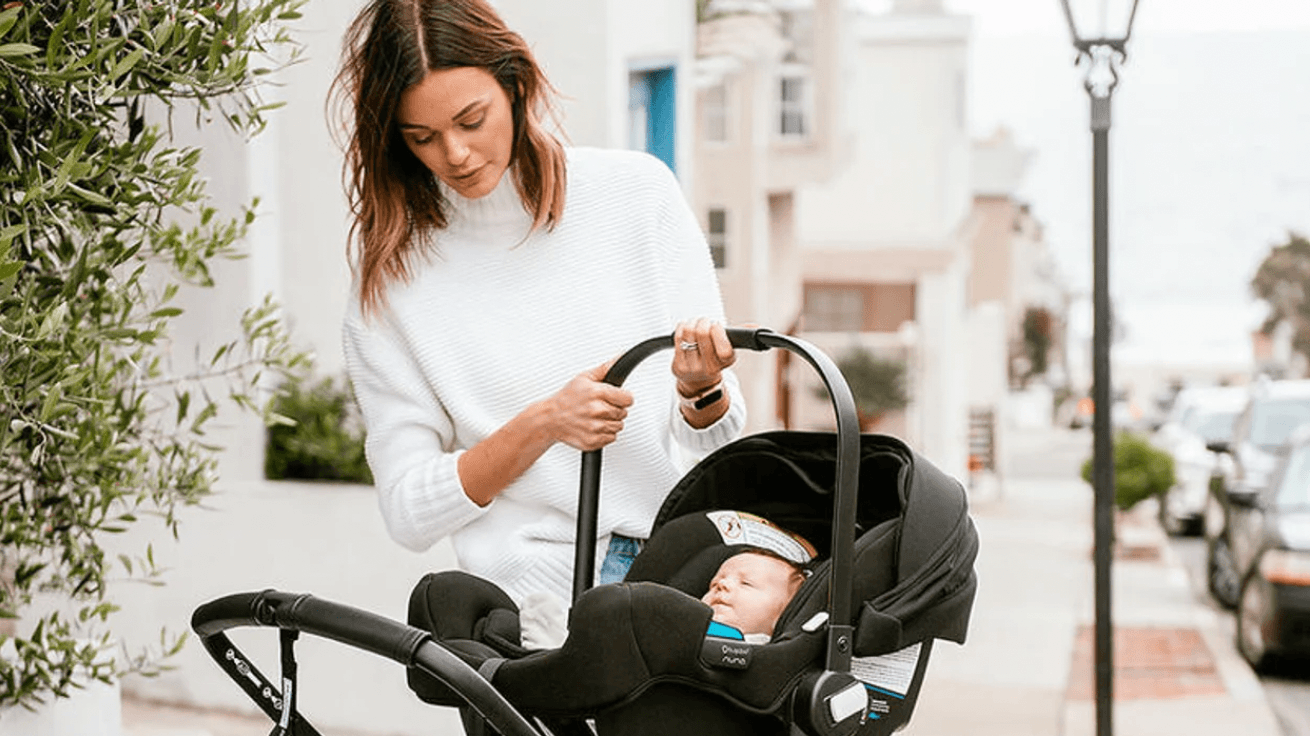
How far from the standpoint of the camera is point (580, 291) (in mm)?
2379

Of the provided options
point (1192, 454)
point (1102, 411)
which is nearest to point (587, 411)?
point (1102, 411)

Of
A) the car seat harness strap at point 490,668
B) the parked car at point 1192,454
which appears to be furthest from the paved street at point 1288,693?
the car seat harness strap at point 490,668

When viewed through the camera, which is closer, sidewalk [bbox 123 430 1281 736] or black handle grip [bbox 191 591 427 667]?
black handle grip [bbox 191 591 427 667]

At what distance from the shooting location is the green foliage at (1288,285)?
234 feet

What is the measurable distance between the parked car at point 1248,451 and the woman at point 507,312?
977 centimetres

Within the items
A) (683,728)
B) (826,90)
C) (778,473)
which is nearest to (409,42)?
(778,473)

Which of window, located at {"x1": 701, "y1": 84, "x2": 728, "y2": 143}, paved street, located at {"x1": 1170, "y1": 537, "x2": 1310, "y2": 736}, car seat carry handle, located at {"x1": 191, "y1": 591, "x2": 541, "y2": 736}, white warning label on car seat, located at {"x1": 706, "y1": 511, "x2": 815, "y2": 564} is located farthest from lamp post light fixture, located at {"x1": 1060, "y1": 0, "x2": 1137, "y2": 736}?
window, located at {"x1": 701, "y1": 84, "x2": 728, "y2": 143}

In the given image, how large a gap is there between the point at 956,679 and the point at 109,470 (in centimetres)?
662

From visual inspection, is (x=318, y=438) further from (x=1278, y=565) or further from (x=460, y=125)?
(x=1278, y=565)

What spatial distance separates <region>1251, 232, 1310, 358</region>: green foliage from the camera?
71.3 metres

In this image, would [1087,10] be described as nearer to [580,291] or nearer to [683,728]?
A: [580,291]

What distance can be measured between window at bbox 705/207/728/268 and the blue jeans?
16.0 metres

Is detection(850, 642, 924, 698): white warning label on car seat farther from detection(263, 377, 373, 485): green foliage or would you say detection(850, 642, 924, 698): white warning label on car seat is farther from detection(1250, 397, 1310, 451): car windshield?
detection(1250, 397, 1310, 451): car windshield

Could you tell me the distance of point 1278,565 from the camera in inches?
345
